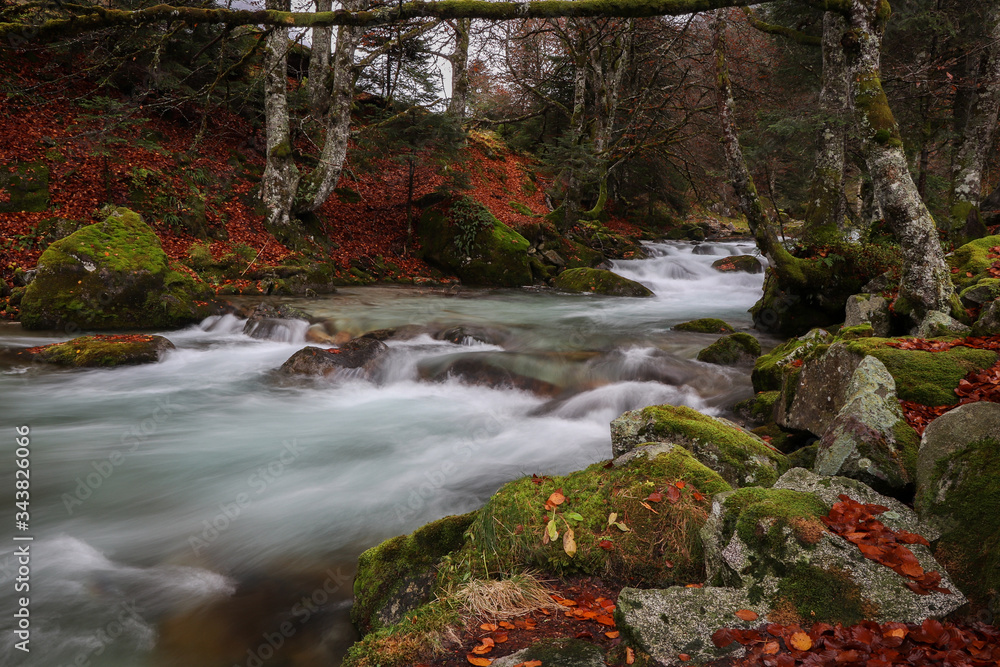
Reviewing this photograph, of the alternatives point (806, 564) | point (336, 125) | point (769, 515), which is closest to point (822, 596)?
point (806, 564)

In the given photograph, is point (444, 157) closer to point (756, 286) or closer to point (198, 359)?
point (198, 359)

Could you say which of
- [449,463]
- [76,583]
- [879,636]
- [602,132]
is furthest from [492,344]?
[602,132]

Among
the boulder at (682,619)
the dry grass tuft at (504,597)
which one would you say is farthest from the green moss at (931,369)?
the dry grass tuft at (504,597)

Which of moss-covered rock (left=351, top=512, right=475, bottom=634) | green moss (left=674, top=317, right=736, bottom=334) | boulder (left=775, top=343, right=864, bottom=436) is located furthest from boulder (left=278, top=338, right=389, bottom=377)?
green moss (left=674, top=317, right=736, bottom=334)

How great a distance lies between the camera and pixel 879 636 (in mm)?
2057

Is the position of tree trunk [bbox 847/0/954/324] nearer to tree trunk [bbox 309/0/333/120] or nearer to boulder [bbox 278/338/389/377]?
boulder [bbox 278/338/389/377]

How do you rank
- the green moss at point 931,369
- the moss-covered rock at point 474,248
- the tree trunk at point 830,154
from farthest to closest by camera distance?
the moss-covered rock at point 474,248 → the tree trunk at point 830,154 → the green moss at point 931,369

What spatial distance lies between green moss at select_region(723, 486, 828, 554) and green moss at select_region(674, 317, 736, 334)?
866 cm

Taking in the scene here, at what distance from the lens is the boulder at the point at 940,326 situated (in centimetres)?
510

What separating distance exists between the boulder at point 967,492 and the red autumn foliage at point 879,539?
15 centimetres

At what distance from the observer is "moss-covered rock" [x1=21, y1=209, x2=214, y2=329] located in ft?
30.1

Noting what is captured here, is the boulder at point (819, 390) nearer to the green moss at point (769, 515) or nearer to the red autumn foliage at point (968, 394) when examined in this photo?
the red autumn foliage at point (968, 394)

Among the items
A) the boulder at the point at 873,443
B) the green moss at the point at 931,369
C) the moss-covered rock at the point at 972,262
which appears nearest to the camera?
the boulder at the point at 873,443

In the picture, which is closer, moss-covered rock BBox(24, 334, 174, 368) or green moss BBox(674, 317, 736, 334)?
moss-covered rock BBox(24, 334, 174, 368)
